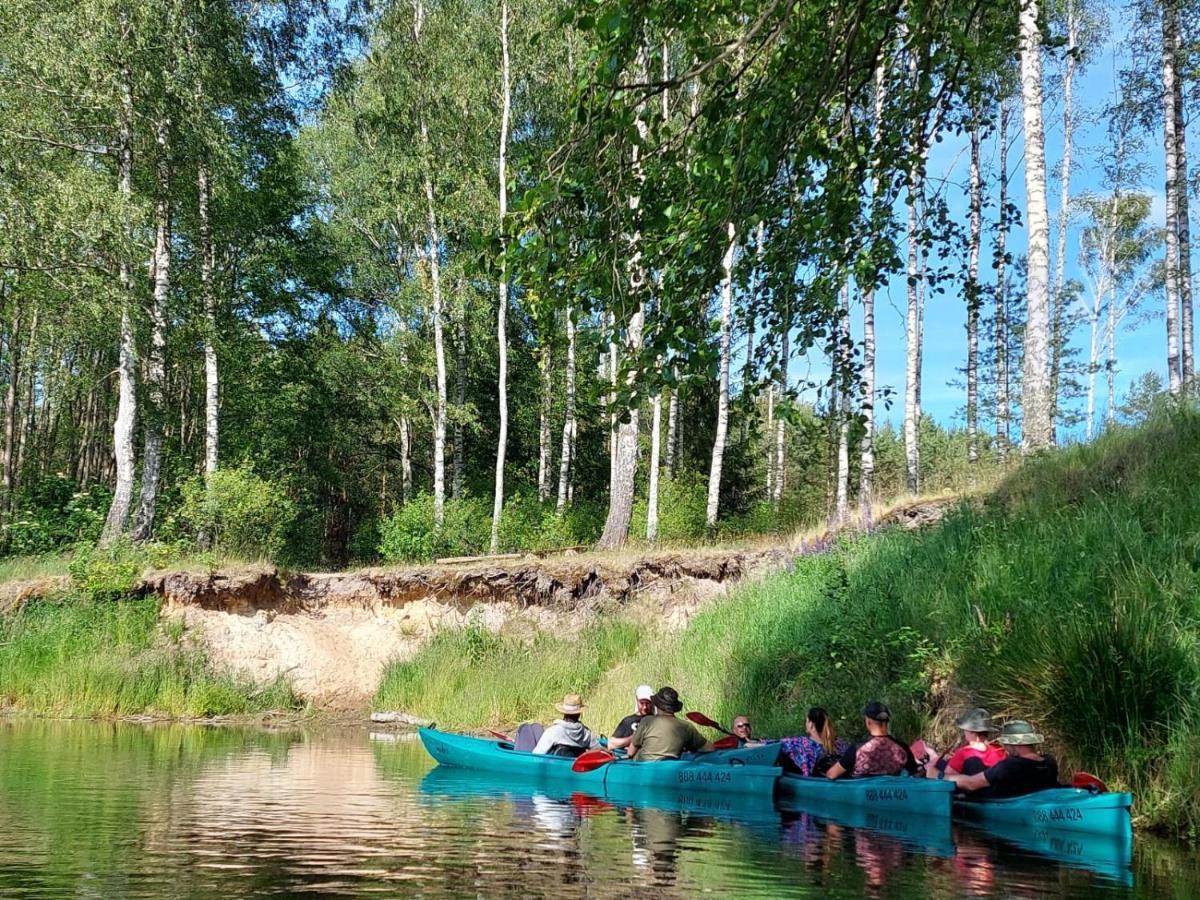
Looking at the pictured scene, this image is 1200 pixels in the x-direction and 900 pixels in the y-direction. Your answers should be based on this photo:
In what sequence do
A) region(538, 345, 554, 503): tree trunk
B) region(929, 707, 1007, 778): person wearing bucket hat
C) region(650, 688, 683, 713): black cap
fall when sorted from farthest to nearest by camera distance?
region(538, 345, 554, 503): tree trunk
region(650, 688, 683, 713): black cap
region(929, 707, 1007, 778): person wearing bucket hat

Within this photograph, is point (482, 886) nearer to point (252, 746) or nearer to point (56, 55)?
point (252, 746)

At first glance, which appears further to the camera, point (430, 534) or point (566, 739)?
point (430, 534)

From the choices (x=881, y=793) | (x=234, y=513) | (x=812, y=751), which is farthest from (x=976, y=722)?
(x=234, y=513)

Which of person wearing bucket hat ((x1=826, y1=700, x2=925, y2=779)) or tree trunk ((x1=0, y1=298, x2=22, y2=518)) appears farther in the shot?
tree trunk ((x1=0, y1=298, x2=22, y2=518))

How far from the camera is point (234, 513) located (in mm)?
18438

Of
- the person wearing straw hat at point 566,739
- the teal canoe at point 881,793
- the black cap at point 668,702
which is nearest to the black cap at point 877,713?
the teal canoe at point 881,793

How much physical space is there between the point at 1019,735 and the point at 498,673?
9547mm

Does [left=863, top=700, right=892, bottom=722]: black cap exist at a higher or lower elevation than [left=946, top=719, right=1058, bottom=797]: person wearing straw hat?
higher

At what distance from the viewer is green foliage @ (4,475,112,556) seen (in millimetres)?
18547

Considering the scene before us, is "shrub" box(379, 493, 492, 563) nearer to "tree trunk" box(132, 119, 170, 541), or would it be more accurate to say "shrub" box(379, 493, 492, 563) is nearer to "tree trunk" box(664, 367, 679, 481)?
"tree trunk" box(664, 367, 679, 481)

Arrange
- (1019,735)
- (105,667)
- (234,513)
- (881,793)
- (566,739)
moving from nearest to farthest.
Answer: (1019,735)
(881,793)
(566,739)
(105,667)
(234,513)

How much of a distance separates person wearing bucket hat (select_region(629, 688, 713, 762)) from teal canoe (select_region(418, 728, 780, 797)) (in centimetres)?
23

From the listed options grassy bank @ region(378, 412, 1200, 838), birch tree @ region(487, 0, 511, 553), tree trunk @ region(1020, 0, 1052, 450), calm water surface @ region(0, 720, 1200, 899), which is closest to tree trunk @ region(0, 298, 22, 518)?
birch tree @ region(487, 0, 511, 553)

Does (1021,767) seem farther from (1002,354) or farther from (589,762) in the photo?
(1002,354)
